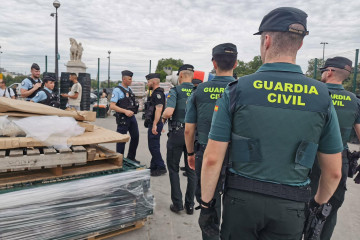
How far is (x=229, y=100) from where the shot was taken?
4.93 ft

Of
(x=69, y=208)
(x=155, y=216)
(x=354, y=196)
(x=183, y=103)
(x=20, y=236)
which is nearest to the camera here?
(x=20, y=236)

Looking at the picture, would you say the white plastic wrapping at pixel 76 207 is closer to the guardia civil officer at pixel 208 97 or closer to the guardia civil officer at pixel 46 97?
the guardia civil officer at pixel 208 97

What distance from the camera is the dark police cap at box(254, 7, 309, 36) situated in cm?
144

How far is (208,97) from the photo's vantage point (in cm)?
257

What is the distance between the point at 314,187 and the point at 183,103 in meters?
2.00

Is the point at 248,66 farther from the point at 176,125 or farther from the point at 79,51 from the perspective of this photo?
the point at 176,125

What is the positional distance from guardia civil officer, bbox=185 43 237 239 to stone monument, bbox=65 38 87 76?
16.8 metres

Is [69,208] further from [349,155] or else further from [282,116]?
[349,155]

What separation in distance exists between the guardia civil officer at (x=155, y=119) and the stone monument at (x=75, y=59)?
14.4m

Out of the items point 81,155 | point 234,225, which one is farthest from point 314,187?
point 81,155

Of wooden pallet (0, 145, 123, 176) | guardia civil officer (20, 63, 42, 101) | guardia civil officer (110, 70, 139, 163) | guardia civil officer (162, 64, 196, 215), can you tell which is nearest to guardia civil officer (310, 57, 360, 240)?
guardia civil officer (162, 64, 196, 215)

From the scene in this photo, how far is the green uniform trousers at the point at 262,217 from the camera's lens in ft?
4.55

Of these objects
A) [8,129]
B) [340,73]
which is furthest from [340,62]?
[8,129]

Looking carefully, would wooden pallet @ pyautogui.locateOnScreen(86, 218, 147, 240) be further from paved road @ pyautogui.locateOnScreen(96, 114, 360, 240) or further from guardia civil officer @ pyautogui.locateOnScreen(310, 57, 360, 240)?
guardia civil officer @ pyautogui.locateOnScreen(310, 57, 360, 240)
